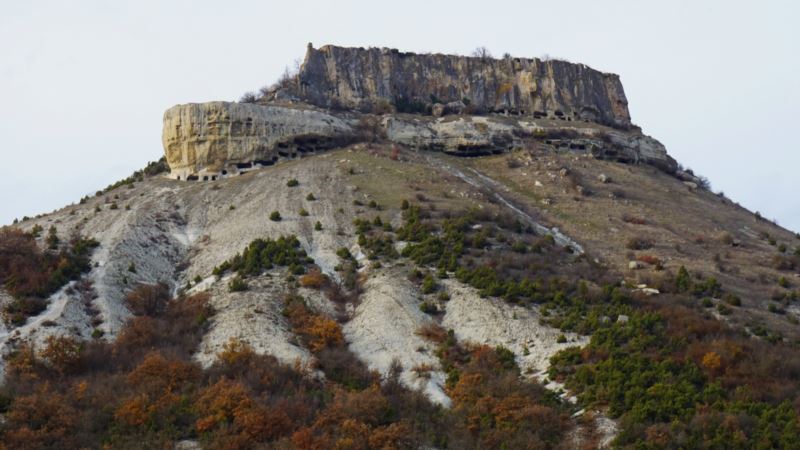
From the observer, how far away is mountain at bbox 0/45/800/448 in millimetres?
31484

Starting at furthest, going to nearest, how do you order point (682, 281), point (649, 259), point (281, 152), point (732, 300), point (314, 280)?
1. point (281, 152)
2. point (649, 259)
3. point (682, 281)
4. point (314, 280)
5. point (732, 300)

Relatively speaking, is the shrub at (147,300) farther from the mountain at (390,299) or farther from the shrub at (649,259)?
the shrub at (649,259)

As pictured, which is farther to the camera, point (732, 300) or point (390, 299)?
point (732, 300)

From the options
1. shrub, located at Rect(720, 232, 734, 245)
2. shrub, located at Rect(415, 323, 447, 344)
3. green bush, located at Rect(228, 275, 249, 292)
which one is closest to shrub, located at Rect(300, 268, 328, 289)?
green bush, located at Rect(228, 275, 249, 292)

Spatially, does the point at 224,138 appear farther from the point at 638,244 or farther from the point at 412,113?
the point at 638,244

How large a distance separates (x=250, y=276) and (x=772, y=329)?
2118 centimetres

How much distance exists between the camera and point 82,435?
30234mm

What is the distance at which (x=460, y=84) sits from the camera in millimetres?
77438

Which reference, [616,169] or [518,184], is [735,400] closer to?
[518,184]

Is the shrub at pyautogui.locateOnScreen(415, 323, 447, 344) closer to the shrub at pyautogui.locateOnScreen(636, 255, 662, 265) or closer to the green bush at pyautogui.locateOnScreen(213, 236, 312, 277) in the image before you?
the green bush at pyautogui.locateOnScreen(213, 236, 312, 277)

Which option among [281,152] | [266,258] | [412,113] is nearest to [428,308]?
[266,258]

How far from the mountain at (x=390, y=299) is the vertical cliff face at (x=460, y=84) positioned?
210 inches

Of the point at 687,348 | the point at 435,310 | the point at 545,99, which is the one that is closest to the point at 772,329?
the point at 687,348

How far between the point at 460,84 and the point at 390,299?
130 feet
